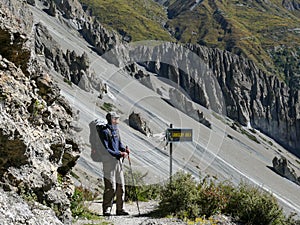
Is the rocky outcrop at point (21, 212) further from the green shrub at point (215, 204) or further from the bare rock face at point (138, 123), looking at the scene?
the bare rock face at point (138, 123)

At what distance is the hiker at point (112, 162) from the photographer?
9156mm

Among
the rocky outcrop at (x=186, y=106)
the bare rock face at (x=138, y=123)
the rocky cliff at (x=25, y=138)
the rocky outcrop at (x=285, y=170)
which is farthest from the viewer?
the rocky outcrop at (x=186, y=106)

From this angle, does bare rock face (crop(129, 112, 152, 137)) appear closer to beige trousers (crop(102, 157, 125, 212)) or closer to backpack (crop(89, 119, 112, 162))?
beige trousers (crop(102, 157, 125, 212))

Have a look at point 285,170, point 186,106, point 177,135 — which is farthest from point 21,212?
point 186,106

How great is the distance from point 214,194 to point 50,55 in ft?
187

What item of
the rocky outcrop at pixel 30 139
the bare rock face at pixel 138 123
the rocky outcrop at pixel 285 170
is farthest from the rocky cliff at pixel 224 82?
the rocky outcrop at pixel 30 139

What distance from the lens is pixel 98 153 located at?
932cm

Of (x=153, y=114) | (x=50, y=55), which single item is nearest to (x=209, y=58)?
(x=153, y=114)

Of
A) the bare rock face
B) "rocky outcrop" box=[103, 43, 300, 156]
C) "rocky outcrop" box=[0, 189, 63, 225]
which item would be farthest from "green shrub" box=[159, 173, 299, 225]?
"rocky outcrop" box=[103, 43, 300, 156]

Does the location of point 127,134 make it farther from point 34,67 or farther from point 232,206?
point 34,67

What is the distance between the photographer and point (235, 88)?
143875 mm

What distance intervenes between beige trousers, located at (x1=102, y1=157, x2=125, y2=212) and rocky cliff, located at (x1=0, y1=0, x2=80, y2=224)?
239 centimetres

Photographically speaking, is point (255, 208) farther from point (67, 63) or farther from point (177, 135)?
point (67, 63)

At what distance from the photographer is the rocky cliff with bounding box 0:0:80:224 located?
5.26 metres
